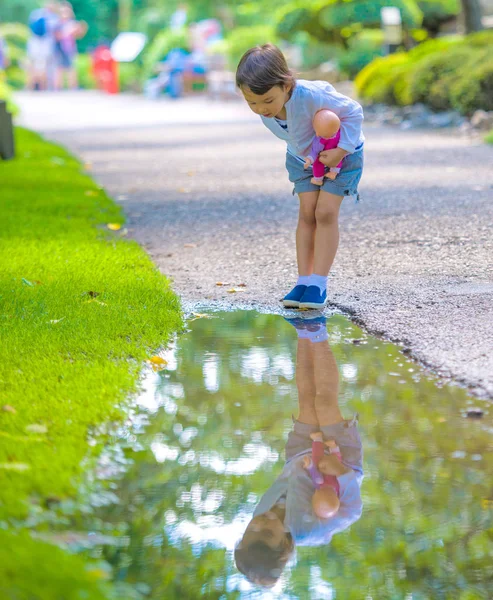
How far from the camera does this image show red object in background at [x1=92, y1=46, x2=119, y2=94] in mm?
33219

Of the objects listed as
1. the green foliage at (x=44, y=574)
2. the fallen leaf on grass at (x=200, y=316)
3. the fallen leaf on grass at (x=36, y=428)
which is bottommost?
the fallen leaf on grass at (x=200, y=316)

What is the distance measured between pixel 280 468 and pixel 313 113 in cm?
183

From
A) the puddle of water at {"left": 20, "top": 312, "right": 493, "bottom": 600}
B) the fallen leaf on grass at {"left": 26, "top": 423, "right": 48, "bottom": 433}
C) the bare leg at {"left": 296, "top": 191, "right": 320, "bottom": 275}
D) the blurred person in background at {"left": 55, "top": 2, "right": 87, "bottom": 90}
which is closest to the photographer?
the puddle of water at {"left": 20, "top": 312, "right": 493, "bottom": 600}

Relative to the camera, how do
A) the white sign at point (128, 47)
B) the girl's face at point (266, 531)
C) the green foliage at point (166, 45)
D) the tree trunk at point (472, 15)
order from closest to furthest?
the girl's face at point (266, 531) → the tree trunk at point (472, 15) → the green foliage at point (166, 45) → the white sign at point (128, 47)

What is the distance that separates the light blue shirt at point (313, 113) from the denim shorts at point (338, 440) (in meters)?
1.51

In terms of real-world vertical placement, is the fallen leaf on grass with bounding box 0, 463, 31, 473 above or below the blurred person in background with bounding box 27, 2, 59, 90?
above

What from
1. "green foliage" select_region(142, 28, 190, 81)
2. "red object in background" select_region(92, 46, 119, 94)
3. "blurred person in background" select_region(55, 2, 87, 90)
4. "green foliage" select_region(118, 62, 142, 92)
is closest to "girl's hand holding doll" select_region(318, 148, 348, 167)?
"blurred person in background" select_region(55, 2, 87, 90)

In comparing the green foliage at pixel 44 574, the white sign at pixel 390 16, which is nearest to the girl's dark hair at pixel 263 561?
the green foliage at pixel 44 574

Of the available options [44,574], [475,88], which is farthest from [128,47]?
[44,574]

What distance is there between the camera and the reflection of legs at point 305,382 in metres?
2.81

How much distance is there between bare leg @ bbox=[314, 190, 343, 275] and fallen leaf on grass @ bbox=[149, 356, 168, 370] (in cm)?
97

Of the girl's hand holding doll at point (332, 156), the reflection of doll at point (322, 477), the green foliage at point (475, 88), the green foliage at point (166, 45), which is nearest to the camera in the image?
the reflection of doll at point (322, 477)

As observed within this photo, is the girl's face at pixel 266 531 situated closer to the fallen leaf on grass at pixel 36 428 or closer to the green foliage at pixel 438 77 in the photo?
the fallen leaf on grass at pixel 36 428

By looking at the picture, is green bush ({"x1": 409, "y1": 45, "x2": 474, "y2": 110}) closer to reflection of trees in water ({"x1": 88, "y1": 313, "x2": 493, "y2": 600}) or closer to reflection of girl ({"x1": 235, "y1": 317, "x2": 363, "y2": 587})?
reflection of trees in water ({"x1": 88, "y1": 313, "x2": 493, "y2": 600})
